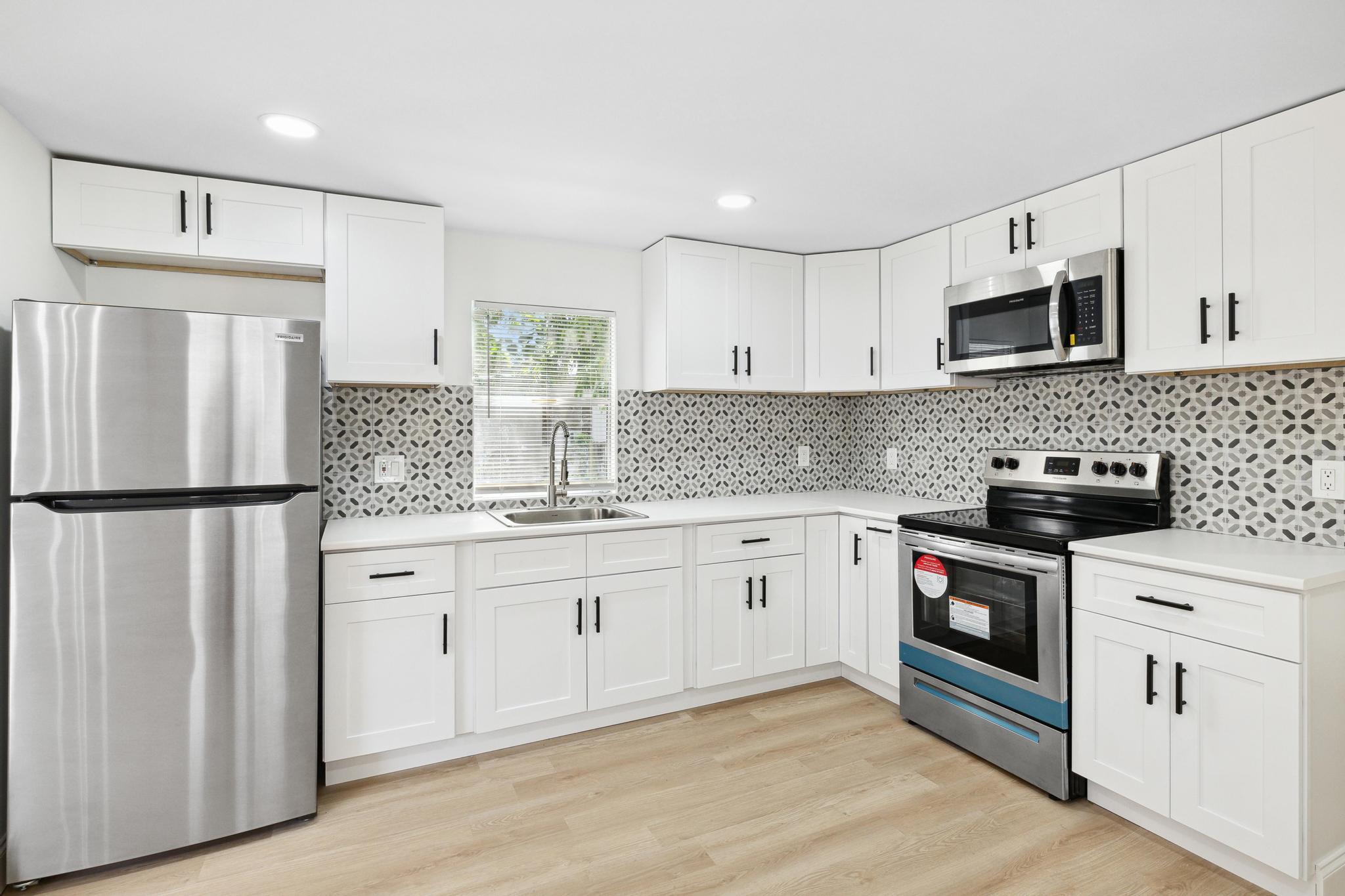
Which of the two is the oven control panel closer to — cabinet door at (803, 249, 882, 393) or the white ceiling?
cabinet door at (803, 249, 882, 393)

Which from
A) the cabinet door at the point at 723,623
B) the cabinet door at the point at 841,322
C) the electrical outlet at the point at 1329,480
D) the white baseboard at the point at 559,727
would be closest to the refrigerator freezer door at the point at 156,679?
the white baseboard at the point at 559,727

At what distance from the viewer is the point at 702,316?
3.46 m

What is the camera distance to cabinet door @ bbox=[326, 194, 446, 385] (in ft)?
8.93

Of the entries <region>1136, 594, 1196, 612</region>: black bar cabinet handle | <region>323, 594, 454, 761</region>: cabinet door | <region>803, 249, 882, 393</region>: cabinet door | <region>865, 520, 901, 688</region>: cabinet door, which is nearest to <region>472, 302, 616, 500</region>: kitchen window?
<region>323, 594, 454, 761</region>: cabinet door

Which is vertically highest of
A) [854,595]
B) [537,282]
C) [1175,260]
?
[537,282]

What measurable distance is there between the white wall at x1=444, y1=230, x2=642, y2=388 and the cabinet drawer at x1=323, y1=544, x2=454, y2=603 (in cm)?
100

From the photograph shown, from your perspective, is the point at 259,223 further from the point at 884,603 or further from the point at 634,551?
the point at 884,603

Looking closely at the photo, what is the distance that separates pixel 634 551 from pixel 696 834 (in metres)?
1.16

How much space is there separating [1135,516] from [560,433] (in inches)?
102

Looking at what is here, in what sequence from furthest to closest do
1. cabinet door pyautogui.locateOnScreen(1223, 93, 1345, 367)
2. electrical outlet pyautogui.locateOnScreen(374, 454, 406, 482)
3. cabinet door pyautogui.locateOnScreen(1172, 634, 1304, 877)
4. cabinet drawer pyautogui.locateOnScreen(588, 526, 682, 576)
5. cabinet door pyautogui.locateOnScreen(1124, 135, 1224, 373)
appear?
electrical outlet pyautogui.locateOnScreen(374, 454, 406, 482), cabinet drawer pyautogui.locateOnScreen(588, 526, 682, 576), cabinet door pyautogui.locateOnScreen(1124, 135, 1224, 373), cabinet door pyautogui.locateOnScreen(1223, 93, 1345, 367), cabinet door pyautogui.locateOnScreen(1172, 634, 1304, 877)

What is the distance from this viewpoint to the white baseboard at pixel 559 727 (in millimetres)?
2588

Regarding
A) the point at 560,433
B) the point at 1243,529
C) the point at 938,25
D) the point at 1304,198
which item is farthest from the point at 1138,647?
the point at 560,433

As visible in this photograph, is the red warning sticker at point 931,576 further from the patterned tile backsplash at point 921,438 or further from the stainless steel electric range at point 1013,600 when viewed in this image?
the patterned tile backsplash at point 921,438

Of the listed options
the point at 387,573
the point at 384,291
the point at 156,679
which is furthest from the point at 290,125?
the point at 156,679
